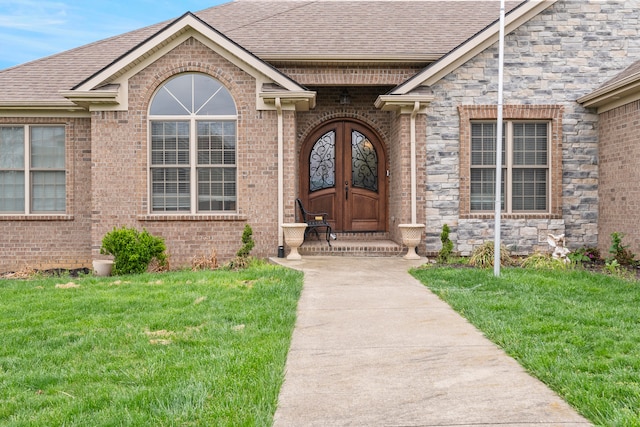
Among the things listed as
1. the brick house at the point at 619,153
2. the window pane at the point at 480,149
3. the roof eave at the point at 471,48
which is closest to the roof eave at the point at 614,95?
the brick house at the point at 619,153

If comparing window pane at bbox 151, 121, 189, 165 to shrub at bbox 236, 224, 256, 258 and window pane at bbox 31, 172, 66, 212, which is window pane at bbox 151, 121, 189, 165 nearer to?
shrub at bbox 236, 224, 256, 258

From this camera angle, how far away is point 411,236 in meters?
10.7

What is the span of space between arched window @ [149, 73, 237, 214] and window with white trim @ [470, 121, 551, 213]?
5.09 meters

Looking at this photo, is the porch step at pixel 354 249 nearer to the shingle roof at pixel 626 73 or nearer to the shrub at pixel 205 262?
the shrub at pixel 205 262

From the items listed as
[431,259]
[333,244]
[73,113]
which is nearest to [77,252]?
[73,113]

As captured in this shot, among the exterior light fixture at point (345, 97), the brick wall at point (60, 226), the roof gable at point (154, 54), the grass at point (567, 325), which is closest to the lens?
the grass at point (567, 325)

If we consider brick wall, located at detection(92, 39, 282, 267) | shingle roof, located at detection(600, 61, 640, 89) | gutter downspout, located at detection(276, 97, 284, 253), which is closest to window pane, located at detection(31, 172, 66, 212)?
brick wall, located at detection(92, 39, 282, 267)

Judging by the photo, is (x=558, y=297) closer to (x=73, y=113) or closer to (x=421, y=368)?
(x=421, y=368)

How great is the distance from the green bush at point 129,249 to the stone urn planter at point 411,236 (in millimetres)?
4791

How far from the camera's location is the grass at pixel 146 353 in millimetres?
3357

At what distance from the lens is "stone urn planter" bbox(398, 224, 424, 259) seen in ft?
34.9

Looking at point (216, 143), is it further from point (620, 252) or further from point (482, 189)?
point (620, 252)

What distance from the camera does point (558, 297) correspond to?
6.84m

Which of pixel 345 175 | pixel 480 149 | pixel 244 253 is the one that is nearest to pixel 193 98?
pixel 244 253
